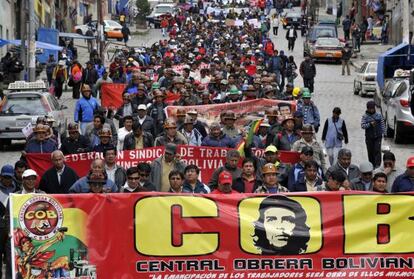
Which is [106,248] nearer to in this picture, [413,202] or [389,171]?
[413,202]

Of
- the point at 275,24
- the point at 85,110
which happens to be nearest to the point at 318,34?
the point at 275,24

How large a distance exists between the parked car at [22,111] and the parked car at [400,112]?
7.23 metres

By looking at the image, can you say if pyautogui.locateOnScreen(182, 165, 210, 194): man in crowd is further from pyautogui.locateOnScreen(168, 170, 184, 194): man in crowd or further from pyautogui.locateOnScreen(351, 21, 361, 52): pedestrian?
pyautogui.locateOnScreen(351, 21, 361, 52): pedestrian

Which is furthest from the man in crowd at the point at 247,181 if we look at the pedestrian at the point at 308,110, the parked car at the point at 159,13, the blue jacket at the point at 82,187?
the parked car at the point at 159,13

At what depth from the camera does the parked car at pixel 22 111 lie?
28.9m

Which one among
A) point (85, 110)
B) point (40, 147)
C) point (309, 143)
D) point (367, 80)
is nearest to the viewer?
point (309, 143)

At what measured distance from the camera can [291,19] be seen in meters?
73.4

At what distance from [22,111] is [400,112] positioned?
8339 mm

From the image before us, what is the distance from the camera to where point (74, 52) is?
2154 inches

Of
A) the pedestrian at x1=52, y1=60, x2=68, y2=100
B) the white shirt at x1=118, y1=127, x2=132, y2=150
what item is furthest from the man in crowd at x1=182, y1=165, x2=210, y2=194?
the pedestrian at x1=52, y1=60, x2=68, y2=100

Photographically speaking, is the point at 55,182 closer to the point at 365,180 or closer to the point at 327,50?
the point at 365,180

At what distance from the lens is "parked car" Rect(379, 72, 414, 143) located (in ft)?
92.2

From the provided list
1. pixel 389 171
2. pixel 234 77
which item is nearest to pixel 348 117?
pixel 234 77

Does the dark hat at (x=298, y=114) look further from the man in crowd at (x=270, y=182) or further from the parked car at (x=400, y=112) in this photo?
the parked car at (x=400, y=112)
